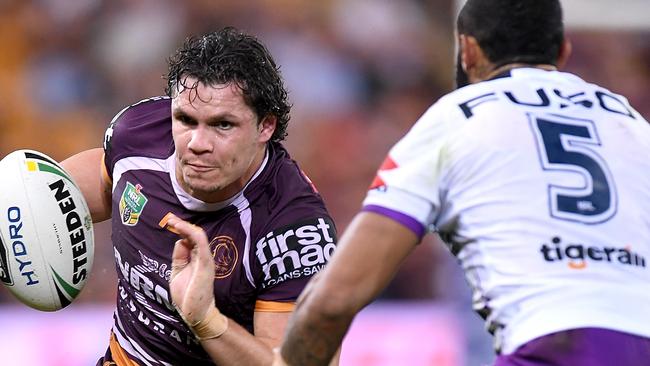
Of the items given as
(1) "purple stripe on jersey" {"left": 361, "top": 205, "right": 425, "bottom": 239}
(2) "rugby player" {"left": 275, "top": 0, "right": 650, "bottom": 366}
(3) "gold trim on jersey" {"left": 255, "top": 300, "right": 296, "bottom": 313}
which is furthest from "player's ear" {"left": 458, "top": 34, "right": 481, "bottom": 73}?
(3) "gold trim on jersey" {"left": 255, "top": 300, "right": 296, "bottom": 313}

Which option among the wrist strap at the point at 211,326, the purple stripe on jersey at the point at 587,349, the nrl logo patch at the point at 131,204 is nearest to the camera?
the purple stripe on jersey at the point at 587,349

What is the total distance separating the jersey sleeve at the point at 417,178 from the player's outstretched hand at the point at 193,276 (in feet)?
2.54

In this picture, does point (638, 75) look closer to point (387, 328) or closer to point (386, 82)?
point (386, 82)

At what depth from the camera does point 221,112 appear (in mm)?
4250

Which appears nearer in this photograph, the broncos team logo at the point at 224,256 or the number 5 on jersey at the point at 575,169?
the number 5 on jersey at the point at 575,169

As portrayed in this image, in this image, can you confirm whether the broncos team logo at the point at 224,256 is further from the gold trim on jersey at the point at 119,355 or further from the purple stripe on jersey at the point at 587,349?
the purple stripe on jersey at the point at 587,349

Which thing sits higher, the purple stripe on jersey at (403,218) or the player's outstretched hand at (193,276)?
the purple stripe on jersey at (403,218)

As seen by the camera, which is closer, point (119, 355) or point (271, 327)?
point (271, 327)

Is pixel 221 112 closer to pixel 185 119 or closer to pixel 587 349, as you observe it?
pixel 185 119

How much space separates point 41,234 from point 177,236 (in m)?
0.59

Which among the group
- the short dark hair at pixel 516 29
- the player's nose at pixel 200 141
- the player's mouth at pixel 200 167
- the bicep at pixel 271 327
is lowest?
the bicep at pixel 271 327

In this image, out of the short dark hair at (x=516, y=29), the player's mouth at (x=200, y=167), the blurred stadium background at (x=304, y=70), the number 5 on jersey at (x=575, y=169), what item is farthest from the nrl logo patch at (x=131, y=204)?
the blurred stadium background at (x=304, y=70)

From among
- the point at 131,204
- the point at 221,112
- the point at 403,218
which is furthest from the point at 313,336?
the point at 131,204

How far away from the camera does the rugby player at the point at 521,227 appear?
3080mm
